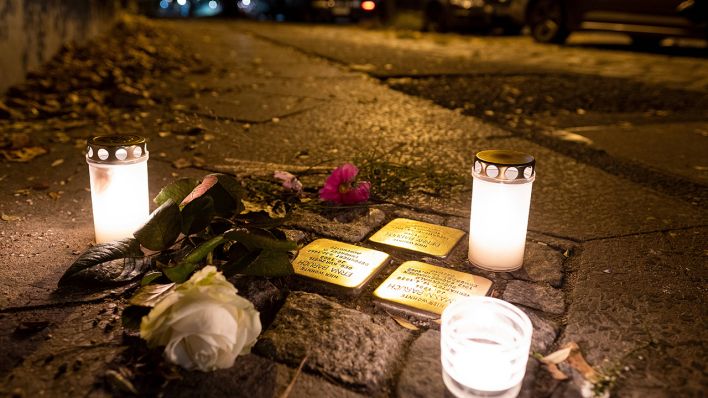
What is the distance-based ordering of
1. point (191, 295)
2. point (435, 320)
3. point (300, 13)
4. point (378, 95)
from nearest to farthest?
point (191, 295) < point (435, 320) < point (378, 95) < point (300, 13)

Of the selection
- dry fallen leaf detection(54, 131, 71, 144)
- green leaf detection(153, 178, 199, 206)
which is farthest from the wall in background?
green leaf detection(153, 178, 199, 206)

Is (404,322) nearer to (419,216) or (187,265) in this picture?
(187,265)

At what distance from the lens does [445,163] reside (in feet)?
10.6

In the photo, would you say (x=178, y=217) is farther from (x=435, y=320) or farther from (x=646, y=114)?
(x=646, y=114)

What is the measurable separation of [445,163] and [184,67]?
12.7ft

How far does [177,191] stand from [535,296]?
119cm

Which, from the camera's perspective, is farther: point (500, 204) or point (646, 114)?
point (646, 114)

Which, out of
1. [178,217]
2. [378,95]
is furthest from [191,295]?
[378,95]

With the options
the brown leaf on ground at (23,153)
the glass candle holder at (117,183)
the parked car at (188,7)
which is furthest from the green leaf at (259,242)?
the parked car at (188,7)

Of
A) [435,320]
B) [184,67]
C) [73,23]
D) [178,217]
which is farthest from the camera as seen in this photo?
[73,23]

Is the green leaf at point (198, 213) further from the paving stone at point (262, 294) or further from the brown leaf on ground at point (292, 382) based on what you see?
the brown leaf on ground at point (292, 382)

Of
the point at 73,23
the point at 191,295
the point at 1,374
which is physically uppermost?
the point at 73,23

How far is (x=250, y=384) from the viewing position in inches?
56.6

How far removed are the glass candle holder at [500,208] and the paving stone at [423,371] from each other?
1.49 ft
